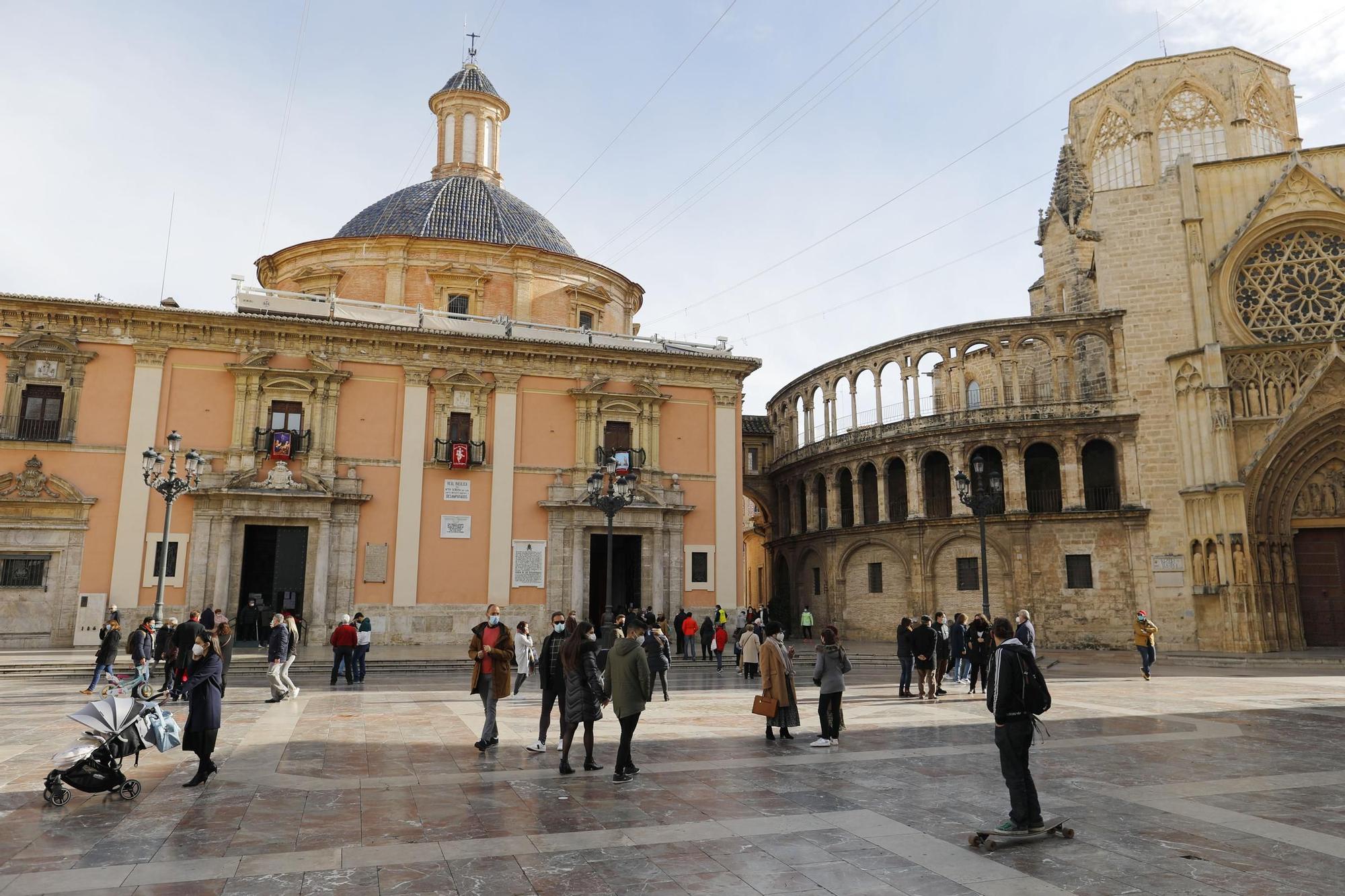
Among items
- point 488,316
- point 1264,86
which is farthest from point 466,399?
point 1264,86

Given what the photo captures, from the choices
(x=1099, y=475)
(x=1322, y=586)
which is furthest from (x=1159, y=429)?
(x=1322, y=586)

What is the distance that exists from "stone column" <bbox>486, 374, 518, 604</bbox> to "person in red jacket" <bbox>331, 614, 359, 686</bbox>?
800 centimetres

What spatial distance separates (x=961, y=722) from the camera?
11867mm

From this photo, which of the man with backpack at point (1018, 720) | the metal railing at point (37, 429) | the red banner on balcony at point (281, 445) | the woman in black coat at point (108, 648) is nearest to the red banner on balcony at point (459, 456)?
the red banner on balcony at point (281, 445)

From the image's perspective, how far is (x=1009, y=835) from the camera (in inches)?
230

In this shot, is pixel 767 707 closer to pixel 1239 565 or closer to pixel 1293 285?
pixel 1239 565

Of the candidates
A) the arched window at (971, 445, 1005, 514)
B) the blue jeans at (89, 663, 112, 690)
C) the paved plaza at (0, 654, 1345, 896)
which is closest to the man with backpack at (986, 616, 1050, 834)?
the paved plaza at (0, 654, 1345, 896)

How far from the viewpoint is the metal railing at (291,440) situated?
2320cm

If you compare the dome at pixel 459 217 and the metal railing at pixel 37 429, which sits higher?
the dome at pixel 459 217

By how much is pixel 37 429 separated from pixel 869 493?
27.8 m

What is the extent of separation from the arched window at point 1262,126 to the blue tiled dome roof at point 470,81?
100ft

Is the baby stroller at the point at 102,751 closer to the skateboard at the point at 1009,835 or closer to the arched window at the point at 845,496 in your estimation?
the skateboard at the point at 1009,835

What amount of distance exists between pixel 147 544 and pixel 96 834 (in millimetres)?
18655

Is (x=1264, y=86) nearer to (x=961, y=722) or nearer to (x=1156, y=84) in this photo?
(x=1156, y=84)
